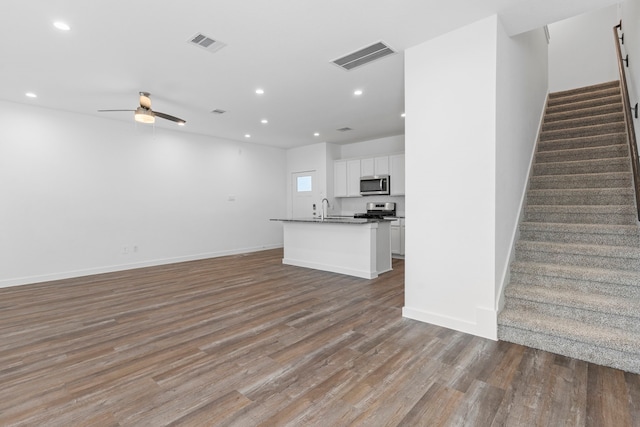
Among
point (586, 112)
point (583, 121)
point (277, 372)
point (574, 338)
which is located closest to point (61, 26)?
point (277, 372)

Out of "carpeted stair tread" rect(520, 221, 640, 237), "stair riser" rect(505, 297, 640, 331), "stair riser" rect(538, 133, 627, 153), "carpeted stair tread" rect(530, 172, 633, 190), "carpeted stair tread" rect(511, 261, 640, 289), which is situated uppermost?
"stair riser" rect(538, 133, 627, 153)

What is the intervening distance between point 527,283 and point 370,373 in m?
1.91

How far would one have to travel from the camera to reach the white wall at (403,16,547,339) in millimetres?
2648

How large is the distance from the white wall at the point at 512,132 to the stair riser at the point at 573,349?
0.33 meters

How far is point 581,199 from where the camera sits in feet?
11.6

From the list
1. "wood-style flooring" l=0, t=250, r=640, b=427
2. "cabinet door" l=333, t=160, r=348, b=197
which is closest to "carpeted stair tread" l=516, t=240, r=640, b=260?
"wood-style flooring" l=0, t=250, r=640, b=427

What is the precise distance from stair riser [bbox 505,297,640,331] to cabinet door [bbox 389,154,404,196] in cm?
416

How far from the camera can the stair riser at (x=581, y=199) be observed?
3.29 m

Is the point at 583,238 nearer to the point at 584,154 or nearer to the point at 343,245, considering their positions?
the point at 584,154

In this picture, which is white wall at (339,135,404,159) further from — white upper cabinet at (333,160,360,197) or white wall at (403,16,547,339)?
white wall at (403,16,547,339)

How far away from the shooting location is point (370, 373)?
212cm

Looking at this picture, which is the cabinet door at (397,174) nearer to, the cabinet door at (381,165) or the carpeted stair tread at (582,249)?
the cabinet door at (381,165)

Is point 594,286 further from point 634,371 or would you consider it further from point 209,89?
point 209,89

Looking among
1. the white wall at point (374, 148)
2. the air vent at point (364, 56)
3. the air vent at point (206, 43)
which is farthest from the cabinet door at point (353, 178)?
the air vent at point (206, 43)
